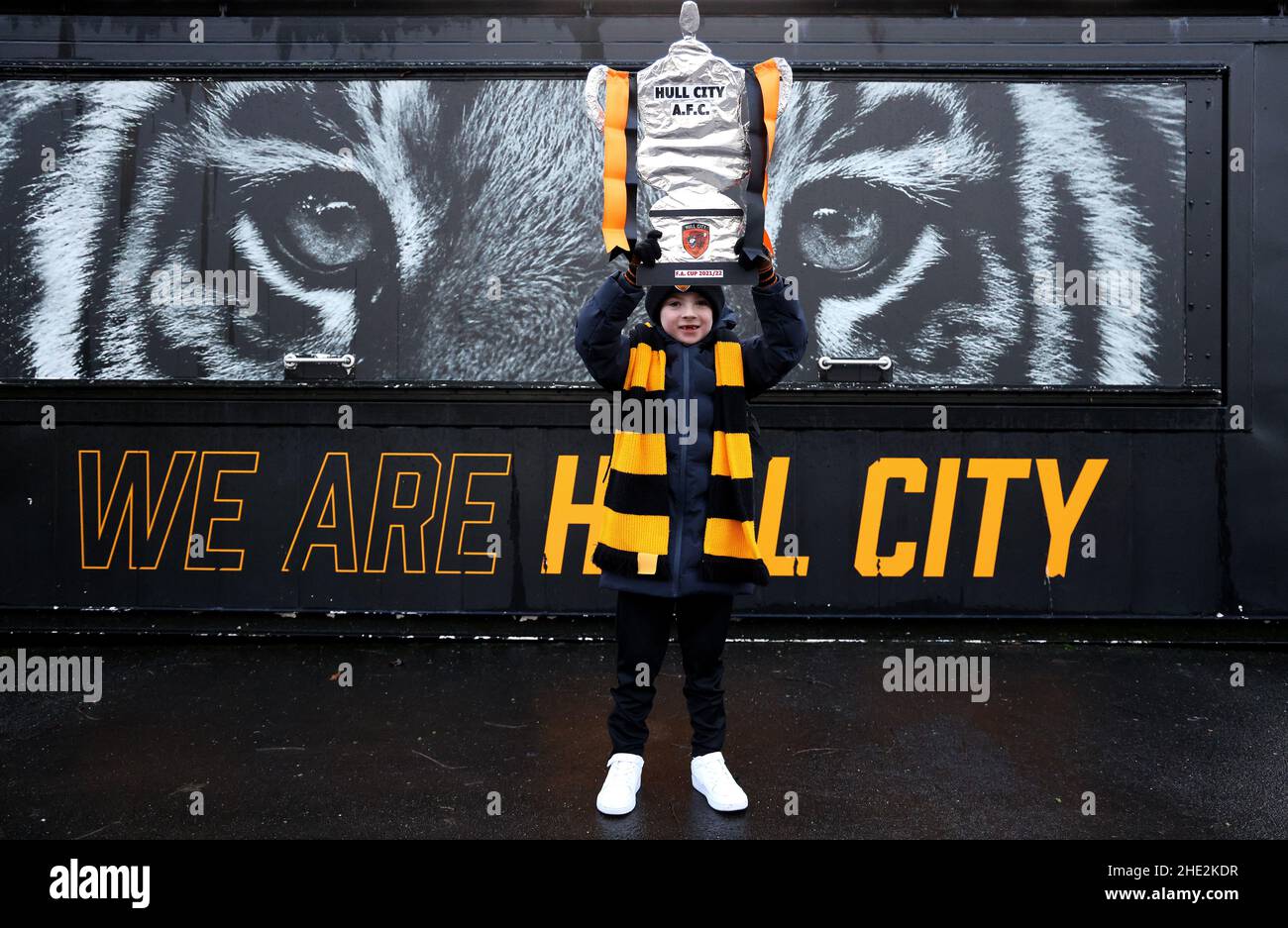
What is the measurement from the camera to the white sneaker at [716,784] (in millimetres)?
2914

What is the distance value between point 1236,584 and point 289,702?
5.19 meters

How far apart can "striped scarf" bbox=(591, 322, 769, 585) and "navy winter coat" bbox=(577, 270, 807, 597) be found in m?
0.03

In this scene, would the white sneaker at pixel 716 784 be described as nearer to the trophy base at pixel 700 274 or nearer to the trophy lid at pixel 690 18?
A: the trophy base at pixel 700 274

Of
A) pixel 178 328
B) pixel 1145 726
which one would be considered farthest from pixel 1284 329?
pixel 178 328

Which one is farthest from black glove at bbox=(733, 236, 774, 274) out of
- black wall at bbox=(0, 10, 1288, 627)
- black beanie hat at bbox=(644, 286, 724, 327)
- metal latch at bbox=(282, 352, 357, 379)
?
metal latch at bbox=(282, 352, 357, 379)

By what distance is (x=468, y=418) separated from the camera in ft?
15.6

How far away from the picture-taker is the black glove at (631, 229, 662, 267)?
A: 2.61 metres

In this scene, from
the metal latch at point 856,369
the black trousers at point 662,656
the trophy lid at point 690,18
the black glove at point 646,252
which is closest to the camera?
the black glove at point 646,252

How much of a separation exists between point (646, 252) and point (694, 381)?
51 centimetres

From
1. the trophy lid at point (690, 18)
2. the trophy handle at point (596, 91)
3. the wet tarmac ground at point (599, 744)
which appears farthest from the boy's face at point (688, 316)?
the wet tarmac ground at point (599, 744)

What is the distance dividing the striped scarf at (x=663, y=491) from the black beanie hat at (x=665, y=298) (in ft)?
0.37

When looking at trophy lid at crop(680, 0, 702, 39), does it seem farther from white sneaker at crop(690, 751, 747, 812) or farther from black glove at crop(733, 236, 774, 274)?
white sneaker at crop(690, 751, 747, 812)

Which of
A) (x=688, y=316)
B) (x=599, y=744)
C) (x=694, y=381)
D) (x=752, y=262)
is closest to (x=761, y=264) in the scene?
(x=752, y=262)

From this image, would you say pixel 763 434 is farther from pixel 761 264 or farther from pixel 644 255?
pixel 644 255
